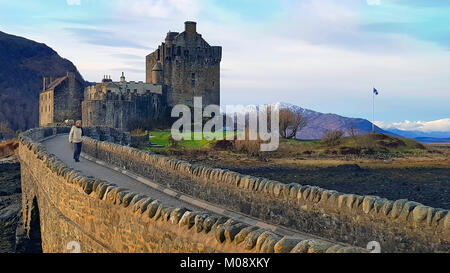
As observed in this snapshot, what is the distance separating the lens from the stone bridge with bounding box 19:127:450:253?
6375 millimetres

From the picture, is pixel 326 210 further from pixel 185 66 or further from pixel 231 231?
pixel 185 66

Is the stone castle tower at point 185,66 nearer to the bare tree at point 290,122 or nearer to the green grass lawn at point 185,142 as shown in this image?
the green grass lawn at point 185,142

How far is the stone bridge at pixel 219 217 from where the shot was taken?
20.9 feet

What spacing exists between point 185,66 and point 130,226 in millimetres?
59746

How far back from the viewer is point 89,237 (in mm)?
9453

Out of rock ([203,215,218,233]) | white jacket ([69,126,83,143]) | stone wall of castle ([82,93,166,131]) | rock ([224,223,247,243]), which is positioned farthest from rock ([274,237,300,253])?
stone wall of castle ([82,93,166,131])

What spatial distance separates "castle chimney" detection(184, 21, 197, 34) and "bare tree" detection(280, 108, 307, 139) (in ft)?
74.0

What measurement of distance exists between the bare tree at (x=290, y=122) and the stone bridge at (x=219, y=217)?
3280cm

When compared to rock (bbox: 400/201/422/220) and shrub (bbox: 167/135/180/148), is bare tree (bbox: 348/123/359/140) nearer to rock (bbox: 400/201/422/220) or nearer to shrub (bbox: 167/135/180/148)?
shrub (bbox: 167/135/180/148)

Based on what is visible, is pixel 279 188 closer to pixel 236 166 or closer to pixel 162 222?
pixel 162 222

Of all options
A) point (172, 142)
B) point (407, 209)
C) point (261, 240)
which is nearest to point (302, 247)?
point (261, 240)

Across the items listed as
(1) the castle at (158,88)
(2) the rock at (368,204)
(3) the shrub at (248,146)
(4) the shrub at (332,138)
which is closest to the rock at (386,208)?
(2) the rock at (368,204)

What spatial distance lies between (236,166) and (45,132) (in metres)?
13.1
